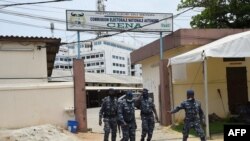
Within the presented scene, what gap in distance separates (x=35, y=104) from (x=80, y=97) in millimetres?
1704

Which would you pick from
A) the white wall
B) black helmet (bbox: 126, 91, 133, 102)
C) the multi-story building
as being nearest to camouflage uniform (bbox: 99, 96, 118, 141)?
black helmet (bbox: 126, 91, 133, 102)

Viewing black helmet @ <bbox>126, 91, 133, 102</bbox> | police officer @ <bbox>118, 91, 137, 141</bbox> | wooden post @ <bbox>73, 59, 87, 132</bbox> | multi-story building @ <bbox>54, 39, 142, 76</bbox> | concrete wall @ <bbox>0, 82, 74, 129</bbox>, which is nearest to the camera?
police officer @ <bbox>118, 91, 137, 141</bbox>

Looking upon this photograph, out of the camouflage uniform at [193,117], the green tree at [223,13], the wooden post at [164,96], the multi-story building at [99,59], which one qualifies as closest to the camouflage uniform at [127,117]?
the camouflage uniform at [193,117]

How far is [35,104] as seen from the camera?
1692 cm

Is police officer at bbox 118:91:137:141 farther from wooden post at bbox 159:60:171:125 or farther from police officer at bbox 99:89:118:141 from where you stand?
wooden post at bbox 159:60:171:125

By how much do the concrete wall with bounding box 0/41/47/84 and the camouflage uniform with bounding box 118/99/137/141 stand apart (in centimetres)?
757

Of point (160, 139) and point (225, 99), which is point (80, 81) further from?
point (225, 99)

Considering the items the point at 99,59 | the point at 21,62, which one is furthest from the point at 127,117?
the point at 99,59

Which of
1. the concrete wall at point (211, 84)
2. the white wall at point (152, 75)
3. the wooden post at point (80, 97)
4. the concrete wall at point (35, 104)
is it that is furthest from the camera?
the white wall at point (152, 75)

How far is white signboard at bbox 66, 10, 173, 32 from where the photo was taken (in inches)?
753

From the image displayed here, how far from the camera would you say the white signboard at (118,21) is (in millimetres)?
19125

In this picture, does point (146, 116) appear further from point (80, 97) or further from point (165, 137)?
point (80, 97)

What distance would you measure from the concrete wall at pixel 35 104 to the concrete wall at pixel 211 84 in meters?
4.79

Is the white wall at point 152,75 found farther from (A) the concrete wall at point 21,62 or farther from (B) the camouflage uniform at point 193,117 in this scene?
(B) the camouflage uniform at point 193,117
